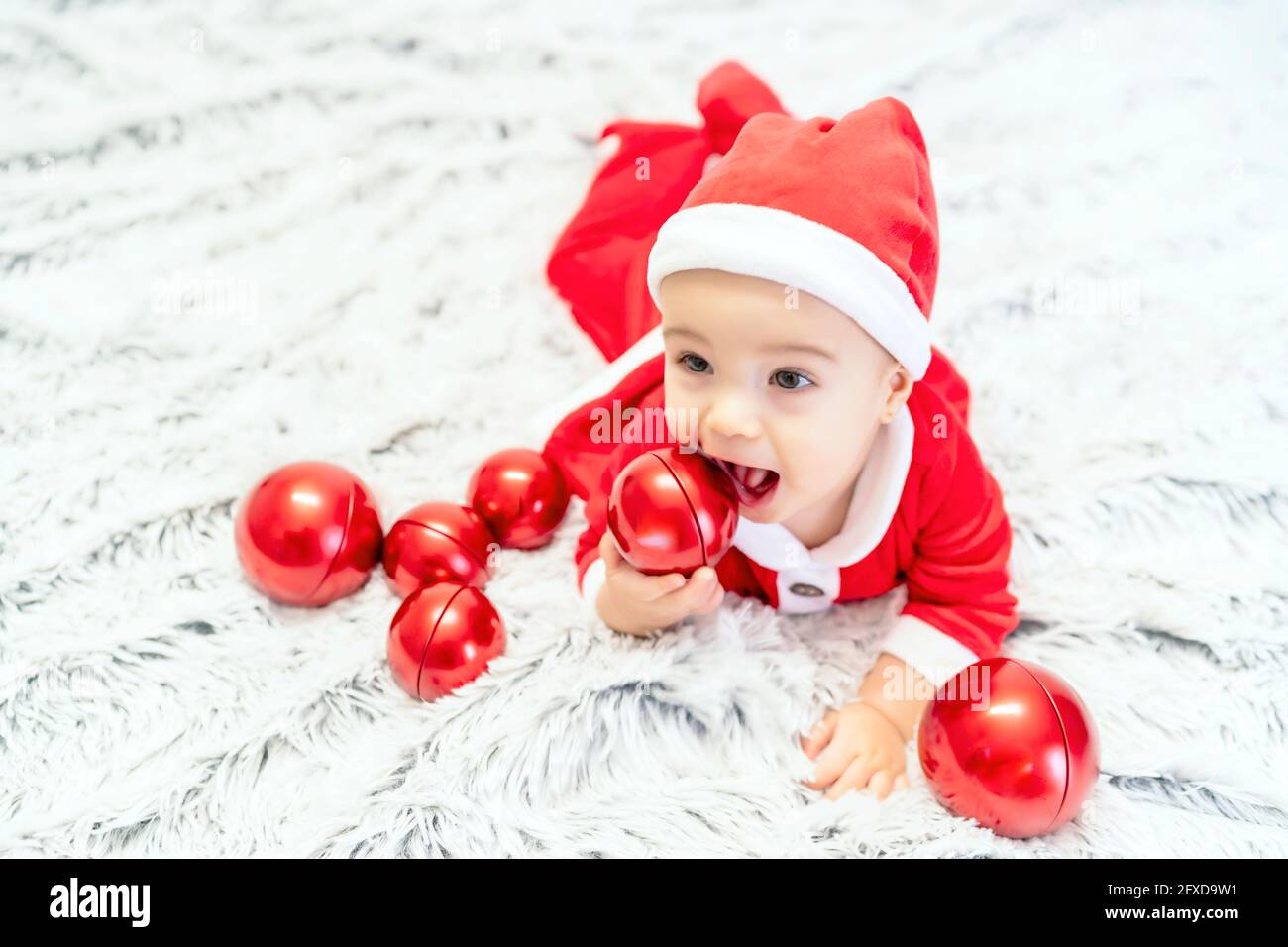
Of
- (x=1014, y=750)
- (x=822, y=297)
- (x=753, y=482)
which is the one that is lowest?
(x=1014, y=750)

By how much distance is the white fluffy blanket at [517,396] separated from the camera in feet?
2.99

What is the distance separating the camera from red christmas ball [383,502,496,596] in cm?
108

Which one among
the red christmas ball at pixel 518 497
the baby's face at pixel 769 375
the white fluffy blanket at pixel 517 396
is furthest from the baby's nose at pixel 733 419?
the red christmas ball at pixel 518 497

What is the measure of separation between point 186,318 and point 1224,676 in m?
1.25

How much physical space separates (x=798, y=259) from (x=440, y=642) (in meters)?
0.45

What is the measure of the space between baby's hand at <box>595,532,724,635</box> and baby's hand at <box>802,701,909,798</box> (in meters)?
0.15

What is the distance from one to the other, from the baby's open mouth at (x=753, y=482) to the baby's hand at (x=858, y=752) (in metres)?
0.22

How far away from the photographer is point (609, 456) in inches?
45.5

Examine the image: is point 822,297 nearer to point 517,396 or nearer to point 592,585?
point 592,585

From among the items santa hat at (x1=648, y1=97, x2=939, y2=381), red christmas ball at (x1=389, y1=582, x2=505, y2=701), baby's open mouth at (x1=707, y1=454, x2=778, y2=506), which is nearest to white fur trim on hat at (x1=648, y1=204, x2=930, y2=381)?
santa hat at (x1=648, y1=97, x2=939, y2=381)

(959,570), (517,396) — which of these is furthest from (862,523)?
(517,396)

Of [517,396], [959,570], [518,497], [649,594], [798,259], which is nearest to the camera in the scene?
[798,259]

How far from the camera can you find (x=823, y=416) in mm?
859
